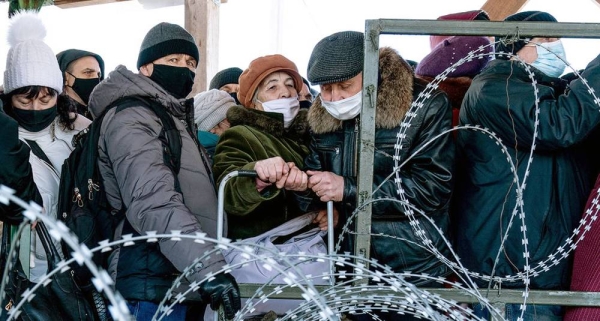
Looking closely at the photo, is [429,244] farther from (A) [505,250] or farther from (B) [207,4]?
(B) [207,4]

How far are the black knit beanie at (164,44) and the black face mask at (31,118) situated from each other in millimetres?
488

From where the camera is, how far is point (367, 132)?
130 inches

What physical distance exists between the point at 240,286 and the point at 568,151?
60.0 inches

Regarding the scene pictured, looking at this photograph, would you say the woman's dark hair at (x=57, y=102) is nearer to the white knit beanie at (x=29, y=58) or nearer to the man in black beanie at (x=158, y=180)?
the white knit beanie at (x=29, y=58)

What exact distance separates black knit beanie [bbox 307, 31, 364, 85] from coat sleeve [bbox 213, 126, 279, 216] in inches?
16.8

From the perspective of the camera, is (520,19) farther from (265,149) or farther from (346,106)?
(265,149)

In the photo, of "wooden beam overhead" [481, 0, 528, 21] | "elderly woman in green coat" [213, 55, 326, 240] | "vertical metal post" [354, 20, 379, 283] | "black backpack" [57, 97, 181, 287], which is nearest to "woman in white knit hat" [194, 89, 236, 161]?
"elderly woman in green coat" [213, 55, 326, 240]

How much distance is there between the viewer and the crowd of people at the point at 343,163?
3234 millimetres

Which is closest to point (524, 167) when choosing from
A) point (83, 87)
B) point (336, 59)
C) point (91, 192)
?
point (336, 59)

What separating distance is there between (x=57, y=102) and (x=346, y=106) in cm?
144

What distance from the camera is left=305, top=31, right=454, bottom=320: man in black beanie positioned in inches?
135

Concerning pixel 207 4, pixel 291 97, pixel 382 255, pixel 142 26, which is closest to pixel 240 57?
pixel 142 26

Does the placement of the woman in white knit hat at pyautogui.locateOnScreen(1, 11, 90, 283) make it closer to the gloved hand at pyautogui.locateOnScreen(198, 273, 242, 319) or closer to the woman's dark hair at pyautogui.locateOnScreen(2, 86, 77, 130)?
the woman's dark hair at pyautogui.locateOnScreen(2, 86, 77, 130)

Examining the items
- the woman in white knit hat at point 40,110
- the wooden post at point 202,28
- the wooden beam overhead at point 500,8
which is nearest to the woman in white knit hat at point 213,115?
the woman in white knit hat at point 40,110
